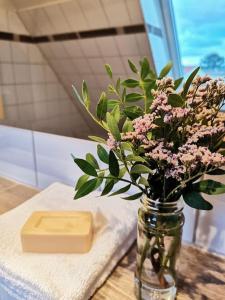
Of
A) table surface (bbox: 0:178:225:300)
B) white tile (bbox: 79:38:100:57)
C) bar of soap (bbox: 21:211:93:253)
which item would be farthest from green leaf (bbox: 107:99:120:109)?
white tile (bbox: 79:38:100:57)

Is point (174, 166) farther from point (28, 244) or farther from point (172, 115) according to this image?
point (28, 244)

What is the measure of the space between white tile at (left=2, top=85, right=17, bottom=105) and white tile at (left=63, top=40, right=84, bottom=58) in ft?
1.33

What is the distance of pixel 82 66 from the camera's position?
1617 millimetres

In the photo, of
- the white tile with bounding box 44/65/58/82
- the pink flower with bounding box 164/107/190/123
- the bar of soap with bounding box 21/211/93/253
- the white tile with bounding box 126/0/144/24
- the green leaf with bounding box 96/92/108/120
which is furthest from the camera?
the white tile with bounding box 44/65/58/82

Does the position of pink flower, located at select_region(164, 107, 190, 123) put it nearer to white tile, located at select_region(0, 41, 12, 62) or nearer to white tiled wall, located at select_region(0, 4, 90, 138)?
white tiled wall, located at select_region(0, 4, 90, 138)

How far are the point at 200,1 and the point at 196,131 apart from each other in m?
Answer: 1.25

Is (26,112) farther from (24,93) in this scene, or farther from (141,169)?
(141,169)

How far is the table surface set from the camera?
56cm

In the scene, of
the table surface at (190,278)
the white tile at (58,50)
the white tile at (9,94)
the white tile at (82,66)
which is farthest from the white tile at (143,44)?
the table surface at (190,278)

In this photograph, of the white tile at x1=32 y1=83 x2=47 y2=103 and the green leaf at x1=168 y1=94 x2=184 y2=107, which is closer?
the green leaf at x1=168 y1=94 x2=184 y2=107

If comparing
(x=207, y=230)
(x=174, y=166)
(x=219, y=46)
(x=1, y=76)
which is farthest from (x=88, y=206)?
(x=219, y=46)

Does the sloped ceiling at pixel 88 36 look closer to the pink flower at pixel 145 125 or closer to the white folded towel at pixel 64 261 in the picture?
the white folded towel at pixel 64 261

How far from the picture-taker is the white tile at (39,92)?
1.61 meters

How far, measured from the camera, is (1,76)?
1375mm
